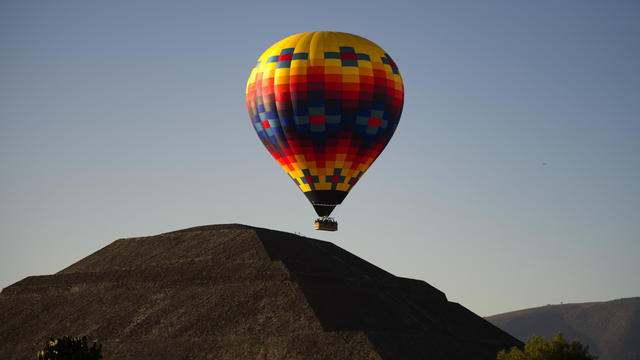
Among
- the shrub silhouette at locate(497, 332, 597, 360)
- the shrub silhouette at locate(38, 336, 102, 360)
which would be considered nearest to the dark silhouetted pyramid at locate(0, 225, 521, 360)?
the shrub silhouette at locate(497, 332, 597, 360)

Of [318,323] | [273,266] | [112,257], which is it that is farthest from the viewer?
[112,257]

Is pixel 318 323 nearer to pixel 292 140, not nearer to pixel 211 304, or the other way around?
pixel 211 304

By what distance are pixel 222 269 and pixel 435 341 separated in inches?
939

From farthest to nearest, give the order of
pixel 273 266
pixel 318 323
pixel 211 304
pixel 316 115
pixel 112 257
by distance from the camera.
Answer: pixel 112 257 → pixel 273 266 → pixel 211 304 → pixel 318 323 → pixel 316 115

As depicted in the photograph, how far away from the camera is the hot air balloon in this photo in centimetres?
6431

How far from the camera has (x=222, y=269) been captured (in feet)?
287

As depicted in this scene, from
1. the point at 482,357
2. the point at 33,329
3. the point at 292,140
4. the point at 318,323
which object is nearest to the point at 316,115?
the point at 292,140

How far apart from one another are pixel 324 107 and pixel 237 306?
943 inches

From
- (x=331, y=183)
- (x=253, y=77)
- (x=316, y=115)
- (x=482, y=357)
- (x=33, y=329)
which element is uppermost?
(x=253, y=77)

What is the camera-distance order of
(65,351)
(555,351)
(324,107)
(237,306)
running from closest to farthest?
1. (65,351)
2. (555,351)
3. (324,107)
4. (237,306)

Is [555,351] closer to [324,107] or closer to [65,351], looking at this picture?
[324,107]

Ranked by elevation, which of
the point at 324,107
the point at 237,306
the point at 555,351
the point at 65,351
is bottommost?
the point at 555,351

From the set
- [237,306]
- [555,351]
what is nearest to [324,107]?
[237,306]

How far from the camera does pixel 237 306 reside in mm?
78375
